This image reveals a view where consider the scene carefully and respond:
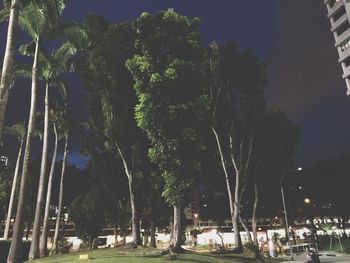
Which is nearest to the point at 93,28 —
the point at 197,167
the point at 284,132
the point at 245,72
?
the point at 245,72

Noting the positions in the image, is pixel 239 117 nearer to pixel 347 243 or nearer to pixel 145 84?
pixel 145 84

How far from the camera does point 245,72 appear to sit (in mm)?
30703

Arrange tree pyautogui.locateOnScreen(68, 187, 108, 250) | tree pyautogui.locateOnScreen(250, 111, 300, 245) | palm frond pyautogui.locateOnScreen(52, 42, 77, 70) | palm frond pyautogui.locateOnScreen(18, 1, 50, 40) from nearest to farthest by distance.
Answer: palm frond pyautogui.locateOnScreen(18, 1, 50, 40) → palm frond pyautogui.locateOnScreen(52, 42, 77, 70) → tree pyautogui.locateOnScreen(250, 111, 300, 245) → tree pyautogui.locateOnScreen(68, 187, 108, 250)

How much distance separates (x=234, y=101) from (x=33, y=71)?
53.3 ft

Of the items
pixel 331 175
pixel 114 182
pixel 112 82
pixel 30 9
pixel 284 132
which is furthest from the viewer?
pixel 331 175

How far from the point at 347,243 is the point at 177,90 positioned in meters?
27.4

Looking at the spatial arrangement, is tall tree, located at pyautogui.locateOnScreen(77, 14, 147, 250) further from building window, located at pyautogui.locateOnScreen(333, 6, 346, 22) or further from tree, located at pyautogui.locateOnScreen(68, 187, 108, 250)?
building window, located at pyautogui.locateOnScreen(333, 6, 346, 22)

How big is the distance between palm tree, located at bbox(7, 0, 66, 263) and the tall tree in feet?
17.1

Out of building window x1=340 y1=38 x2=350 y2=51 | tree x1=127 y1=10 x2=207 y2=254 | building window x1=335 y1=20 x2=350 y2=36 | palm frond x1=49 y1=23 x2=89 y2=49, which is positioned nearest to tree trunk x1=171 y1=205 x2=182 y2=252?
tree x1=127 y1=10 x2=207 y2=254

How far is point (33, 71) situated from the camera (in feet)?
80.6

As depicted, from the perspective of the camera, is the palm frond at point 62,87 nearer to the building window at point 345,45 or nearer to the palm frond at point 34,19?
the palm frond at point 34,19

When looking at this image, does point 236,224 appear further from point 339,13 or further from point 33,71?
point 339,13

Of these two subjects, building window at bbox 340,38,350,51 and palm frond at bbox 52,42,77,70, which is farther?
building window at bbox 340,38,350,51

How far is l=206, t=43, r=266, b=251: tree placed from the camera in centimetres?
3052
